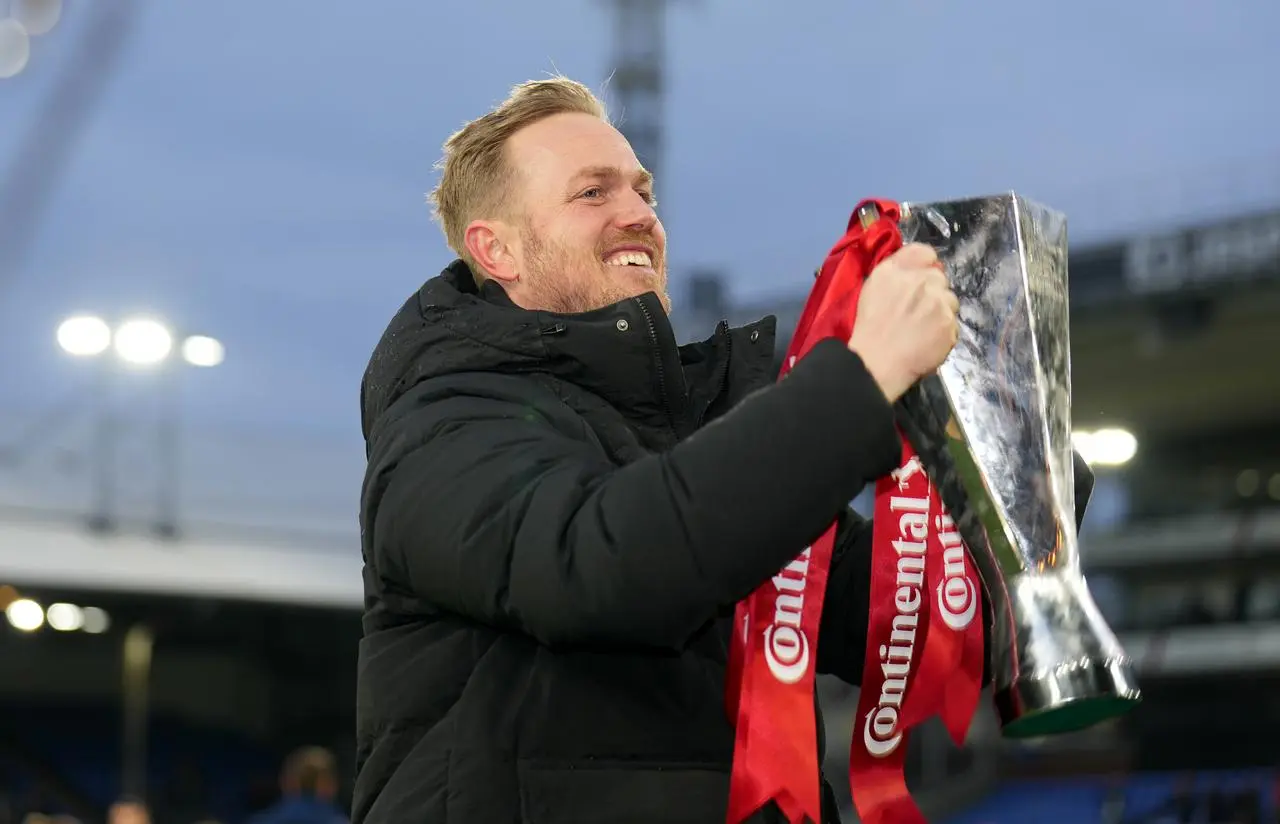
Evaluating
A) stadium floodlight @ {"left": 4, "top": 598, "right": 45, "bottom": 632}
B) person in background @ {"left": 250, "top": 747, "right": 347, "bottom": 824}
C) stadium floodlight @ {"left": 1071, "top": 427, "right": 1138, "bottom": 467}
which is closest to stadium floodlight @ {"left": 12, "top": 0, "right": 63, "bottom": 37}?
person in background @ {"left": 250, "top": 747, "right": 347, "bottom": 824}

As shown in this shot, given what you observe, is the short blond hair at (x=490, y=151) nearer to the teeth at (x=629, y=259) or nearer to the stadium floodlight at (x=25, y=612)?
the teeth at (x=629, y=259)

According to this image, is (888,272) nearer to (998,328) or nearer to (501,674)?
(998,328)

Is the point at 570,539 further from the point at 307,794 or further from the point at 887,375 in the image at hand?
the point at 307,794

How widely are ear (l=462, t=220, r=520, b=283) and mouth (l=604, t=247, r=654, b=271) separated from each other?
132 millimetres

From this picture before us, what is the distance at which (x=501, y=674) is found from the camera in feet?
5.72

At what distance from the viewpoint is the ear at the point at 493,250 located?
7.09ft

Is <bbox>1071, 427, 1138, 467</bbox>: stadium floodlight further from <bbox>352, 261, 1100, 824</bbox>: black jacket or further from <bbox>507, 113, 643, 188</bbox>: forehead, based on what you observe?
<bbox>352, 261, 1100, 824</bbox>: black jacket

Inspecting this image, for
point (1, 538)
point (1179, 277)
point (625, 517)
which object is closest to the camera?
point (625, 517)

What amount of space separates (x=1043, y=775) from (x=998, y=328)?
27.3 meters

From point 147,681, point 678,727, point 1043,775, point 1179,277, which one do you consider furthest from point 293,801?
point 147,681

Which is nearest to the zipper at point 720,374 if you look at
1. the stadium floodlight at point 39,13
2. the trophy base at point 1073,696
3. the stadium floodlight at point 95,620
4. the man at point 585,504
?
the man at point 585,504

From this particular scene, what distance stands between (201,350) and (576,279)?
801 inches

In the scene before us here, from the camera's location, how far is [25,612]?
24359 mm

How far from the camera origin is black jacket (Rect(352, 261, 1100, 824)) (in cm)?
154
